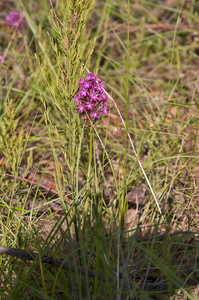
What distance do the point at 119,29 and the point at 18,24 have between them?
1367 millimetres

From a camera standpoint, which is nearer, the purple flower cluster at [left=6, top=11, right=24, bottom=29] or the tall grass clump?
the tall grass clump

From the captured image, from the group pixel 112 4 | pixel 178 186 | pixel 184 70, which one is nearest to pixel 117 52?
pixel 112 4

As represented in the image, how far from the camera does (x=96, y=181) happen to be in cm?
147

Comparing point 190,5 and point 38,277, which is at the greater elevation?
point 190,5

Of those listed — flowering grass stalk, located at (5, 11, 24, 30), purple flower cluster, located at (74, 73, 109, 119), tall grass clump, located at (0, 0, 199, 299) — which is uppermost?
flowering grass stalk, located at (5, 11, 24, 30)

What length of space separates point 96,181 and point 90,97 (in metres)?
0.49

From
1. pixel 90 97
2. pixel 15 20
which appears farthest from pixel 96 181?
pixel 15 20

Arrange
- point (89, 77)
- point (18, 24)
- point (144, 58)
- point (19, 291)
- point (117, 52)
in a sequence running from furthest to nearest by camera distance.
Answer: point (117, 52), point (144, 58), point (18, 24), point (89, 77), point (19, 291)

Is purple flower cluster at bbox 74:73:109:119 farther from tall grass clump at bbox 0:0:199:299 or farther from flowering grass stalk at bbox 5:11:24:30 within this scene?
flowering grass stalk at bbox 5:11:24:30

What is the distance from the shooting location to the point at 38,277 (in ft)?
4.31

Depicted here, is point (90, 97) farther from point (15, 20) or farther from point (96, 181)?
point (15, 20)

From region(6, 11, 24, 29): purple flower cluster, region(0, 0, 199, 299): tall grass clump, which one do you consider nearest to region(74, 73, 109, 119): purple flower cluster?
region(0, 0, 199, 299): tall grass clump

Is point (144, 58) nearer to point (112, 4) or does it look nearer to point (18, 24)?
point (112, 4)

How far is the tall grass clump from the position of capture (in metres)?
1.24
